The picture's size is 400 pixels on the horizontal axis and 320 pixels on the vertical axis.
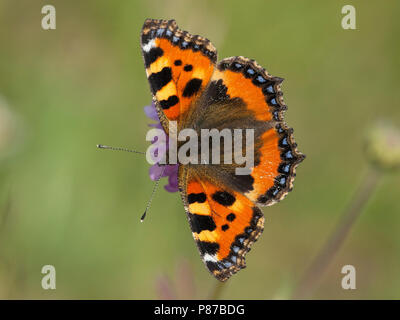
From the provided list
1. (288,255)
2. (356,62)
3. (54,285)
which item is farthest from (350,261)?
(54,285)

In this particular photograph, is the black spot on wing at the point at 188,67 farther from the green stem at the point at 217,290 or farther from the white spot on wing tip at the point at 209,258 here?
the green stem at the point at 217,290

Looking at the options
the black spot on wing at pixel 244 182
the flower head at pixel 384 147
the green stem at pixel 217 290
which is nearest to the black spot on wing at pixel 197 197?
the black spot on wing at pixel 244 182

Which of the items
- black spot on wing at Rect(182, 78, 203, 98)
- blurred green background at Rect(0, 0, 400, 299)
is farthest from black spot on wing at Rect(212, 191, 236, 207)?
blurred green background at Rect(0, 0, 400, 299)

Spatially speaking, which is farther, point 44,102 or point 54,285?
point 44,102

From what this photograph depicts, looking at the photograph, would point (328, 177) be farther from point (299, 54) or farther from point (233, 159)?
point (233, 159)

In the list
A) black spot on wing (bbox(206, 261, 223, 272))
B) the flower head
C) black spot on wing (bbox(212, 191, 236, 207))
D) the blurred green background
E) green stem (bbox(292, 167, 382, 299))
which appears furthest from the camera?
the blurred green background

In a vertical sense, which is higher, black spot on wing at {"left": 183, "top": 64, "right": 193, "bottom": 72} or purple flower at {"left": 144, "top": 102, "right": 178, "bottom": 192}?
black spot on wing at {"left": 183, "top": 64, "right": 193, "bottom": 72}

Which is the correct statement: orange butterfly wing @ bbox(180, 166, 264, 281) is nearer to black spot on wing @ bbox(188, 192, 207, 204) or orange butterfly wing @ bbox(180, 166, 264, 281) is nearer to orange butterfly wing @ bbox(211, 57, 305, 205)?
black spot on wing @ bbox(188, 192, 207, 204)
